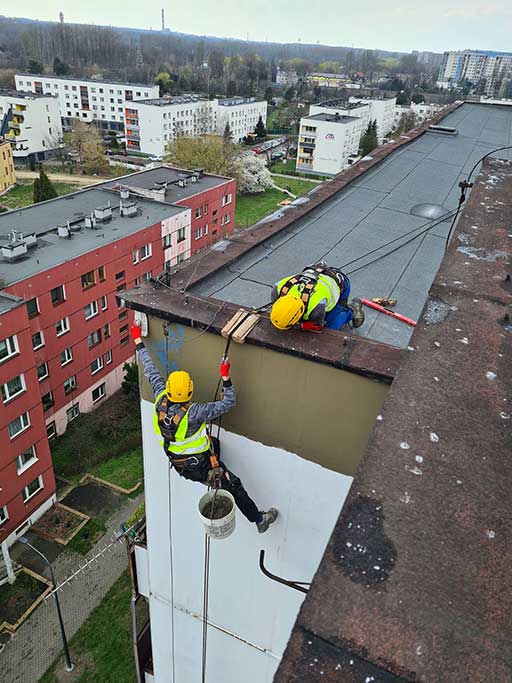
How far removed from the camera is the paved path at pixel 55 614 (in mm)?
13406

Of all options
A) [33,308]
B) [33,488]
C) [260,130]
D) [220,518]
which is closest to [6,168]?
[260,130]

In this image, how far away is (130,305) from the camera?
5.38m

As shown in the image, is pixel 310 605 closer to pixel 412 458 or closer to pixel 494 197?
pixel 412 458

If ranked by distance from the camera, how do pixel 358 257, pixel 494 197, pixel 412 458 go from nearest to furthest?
pixel 412 458 < pixel 494 197 < pixel 358 257

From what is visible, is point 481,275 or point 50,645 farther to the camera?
point 50,645

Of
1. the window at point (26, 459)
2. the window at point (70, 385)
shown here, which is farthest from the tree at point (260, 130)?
the window at point (26, 459)

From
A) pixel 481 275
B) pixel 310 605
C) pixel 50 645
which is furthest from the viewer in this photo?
pixel 50 645

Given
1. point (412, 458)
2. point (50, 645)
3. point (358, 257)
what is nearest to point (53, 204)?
point (50, 645)

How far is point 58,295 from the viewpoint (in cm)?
1839

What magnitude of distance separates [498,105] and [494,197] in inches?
943

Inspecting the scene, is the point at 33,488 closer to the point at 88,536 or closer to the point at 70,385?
the point at 88,536

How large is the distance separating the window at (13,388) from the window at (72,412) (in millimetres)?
5752

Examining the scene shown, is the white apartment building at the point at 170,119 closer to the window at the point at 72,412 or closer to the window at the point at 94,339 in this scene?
the window at the point at 94,339

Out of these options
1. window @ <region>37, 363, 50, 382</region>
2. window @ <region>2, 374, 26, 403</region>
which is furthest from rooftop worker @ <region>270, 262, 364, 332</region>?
window @ <region>37, 363, 50, 382</region>
